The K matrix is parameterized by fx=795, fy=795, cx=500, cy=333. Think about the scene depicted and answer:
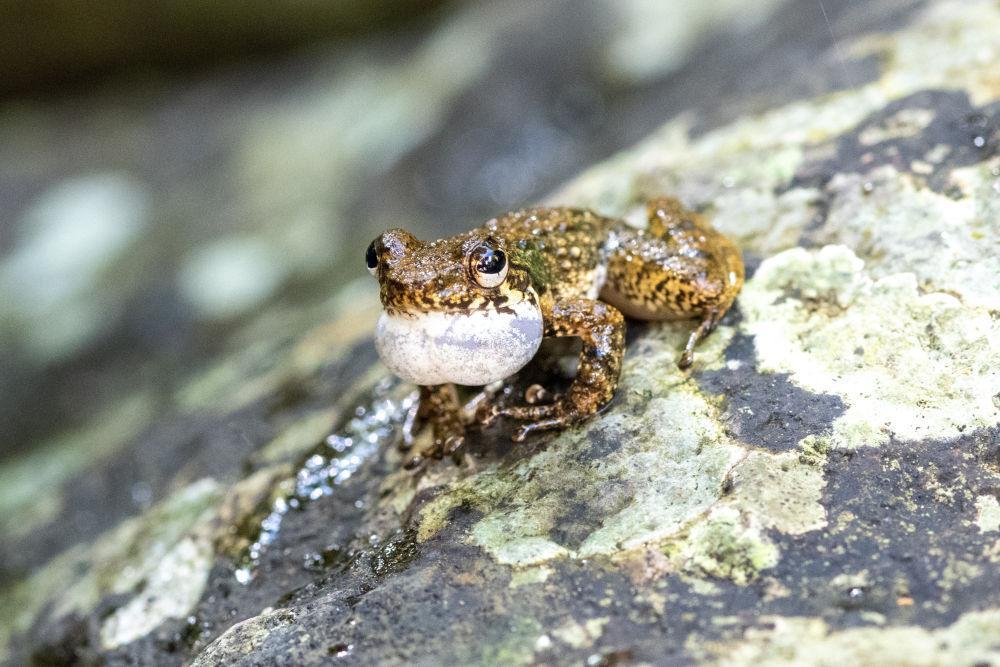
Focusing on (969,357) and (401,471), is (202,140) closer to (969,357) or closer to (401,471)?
(401,471)

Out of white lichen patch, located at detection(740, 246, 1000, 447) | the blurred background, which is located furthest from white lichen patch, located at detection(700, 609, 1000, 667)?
the blurred background

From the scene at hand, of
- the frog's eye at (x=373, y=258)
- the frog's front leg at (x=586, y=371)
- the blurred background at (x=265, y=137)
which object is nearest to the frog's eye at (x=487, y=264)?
the frog's eye at (x=373, y=258)

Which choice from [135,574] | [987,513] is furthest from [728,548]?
[135,574]

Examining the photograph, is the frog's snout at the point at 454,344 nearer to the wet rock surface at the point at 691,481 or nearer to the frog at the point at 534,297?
the frog at the point at 534,297

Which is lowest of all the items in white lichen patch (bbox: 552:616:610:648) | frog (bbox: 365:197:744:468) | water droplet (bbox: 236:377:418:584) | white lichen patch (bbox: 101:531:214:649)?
white lichen patch (bbox: 552:616:610:648)

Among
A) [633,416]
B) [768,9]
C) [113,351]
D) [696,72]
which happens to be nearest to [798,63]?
[696,72]

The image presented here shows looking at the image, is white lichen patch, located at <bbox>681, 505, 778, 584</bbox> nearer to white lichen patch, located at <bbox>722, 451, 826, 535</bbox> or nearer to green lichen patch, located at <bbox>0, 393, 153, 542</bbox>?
white lichen patch, located at <bbox>722, 451, 826, 535</bbox>
